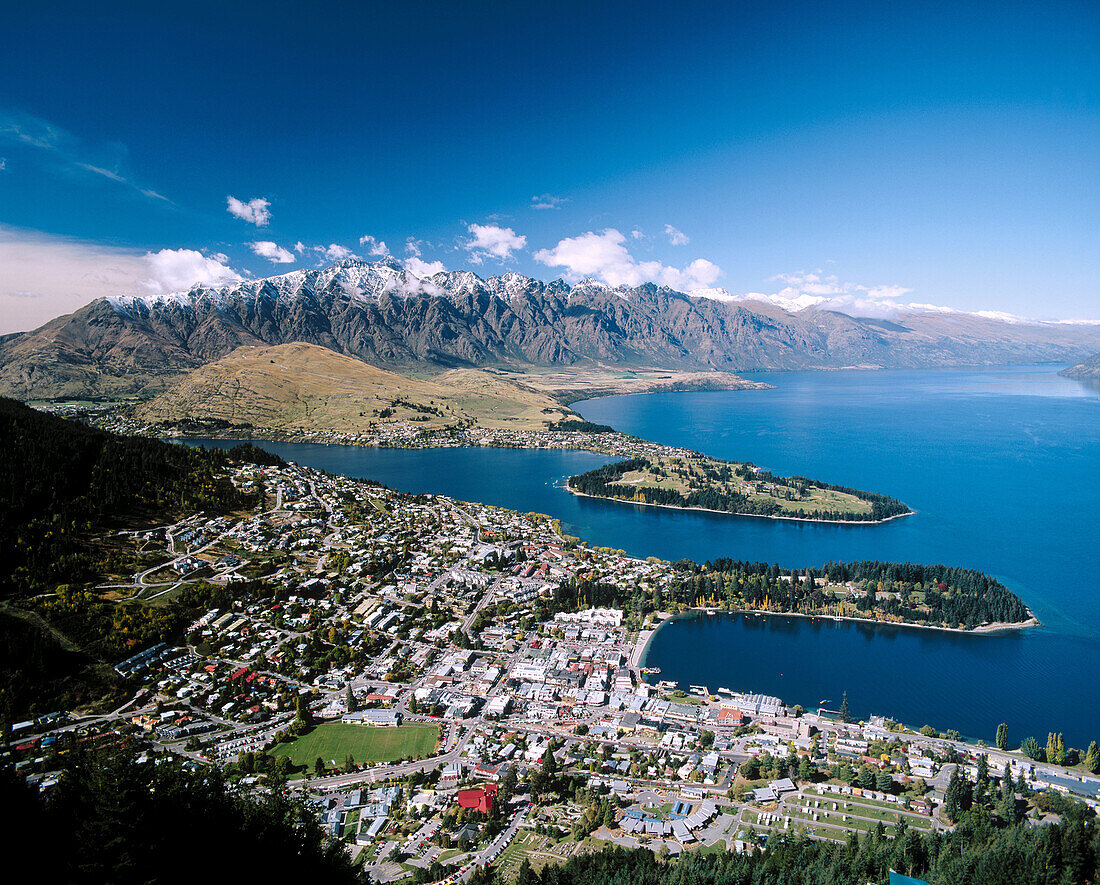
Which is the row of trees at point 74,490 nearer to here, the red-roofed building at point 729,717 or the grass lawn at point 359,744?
the grass lawn at point 359,744

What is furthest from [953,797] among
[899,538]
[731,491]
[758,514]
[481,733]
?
[731,491]

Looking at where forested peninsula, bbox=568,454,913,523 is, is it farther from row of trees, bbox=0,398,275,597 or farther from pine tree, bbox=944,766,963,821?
pine tree, bbox=944,766,963,821

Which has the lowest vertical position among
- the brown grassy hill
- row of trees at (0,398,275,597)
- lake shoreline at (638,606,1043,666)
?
lake shoreline at (638,606,1043,666)

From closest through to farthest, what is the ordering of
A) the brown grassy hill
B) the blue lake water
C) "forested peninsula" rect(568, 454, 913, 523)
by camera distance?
the blue lake water < "forested peninsula" rect(568, 454, 913, 523) < the brown grassy hill

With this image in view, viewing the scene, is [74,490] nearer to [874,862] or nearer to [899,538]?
[874,862]

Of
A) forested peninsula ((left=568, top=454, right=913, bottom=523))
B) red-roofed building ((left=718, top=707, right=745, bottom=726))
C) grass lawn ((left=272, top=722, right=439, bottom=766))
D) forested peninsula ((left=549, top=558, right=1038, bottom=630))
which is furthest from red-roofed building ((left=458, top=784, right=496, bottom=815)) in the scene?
forested peninsula ((left=568, top=454, right=913, bottom=523))

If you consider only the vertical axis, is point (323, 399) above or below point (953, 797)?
above

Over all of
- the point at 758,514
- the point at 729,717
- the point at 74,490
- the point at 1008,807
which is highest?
the point at 74,490
